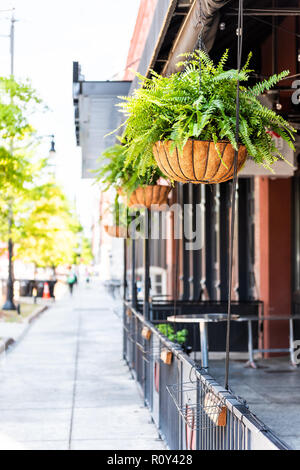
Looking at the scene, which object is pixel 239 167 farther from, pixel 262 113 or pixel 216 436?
pixel 216 436

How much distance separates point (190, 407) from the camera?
5.58m

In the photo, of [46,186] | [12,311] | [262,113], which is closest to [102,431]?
[262,113]

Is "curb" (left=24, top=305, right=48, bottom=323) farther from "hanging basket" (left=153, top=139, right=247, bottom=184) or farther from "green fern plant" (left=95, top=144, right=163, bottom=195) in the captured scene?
"hanging basket" (left=153, top=139, right=247, bottom=184)

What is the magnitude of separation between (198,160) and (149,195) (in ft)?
15.1

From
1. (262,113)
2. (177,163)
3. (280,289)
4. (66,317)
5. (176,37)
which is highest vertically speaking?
(176,37)

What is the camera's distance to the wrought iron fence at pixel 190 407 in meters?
3.85

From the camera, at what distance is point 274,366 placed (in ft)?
38.2

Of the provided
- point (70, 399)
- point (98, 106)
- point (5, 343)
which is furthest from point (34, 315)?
point (70, 399)

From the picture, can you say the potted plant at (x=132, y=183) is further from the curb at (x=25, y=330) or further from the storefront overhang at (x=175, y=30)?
the curb at (x=25, y=330)

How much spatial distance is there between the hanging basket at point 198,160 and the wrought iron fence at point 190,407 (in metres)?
1.39

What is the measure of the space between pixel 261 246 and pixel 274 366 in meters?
2.41

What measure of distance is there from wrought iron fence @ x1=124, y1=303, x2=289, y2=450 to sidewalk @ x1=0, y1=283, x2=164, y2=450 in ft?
1.34

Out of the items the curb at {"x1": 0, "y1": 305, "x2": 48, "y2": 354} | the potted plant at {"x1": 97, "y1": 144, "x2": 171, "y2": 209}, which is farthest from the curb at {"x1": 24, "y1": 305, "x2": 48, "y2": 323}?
the potted plant at {"x1": 97, "y1": 144, "x2": 171, "y2": 209}

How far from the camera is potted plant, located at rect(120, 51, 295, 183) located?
445cm
